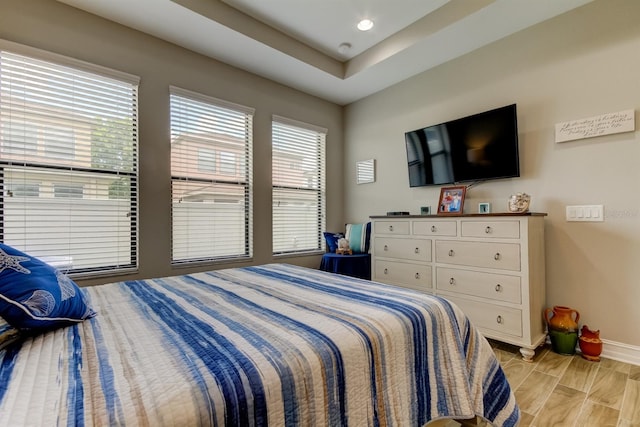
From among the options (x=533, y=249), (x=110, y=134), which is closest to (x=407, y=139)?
(x=533, y=249)

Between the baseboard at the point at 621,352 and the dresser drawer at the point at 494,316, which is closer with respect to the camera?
the baseboard at the point at 621,352

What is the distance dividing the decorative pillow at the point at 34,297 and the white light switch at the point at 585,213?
3.16 metres

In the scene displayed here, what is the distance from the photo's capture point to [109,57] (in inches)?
96.5

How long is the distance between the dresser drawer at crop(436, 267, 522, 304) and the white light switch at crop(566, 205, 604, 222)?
0.74 meters

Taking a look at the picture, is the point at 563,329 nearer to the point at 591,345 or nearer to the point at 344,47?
the point at 591,345

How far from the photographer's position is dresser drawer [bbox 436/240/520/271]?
2.15 m

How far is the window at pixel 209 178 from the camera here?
2836mm

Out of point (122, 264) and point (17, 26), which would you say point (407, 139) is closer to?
point (122, 264)

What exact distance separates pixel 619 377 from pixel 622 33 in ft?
7.88

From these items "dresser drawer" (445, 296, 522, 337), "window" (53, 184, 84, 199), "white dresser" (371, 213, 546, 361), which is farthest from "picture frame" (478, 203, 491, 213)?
"window" (53, 184, 84, 199)

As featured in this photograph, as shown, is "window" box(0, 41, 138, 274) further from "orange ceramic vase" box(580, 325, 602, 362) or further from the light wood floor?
"orange ceramic vase" box(580, 325, 602, 362)

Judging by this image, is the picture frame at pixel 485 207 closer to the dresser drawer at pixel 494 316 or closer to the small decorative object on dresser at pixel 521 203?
the small decorative object on dresser at pixel 521 203

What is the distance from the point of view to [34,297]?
98 cm

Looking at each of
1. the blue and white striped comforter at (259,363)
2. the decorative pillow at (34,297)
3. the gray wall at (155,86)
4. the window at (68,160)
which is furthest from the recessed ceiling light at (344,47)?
the decorative pillow at (34,297)
